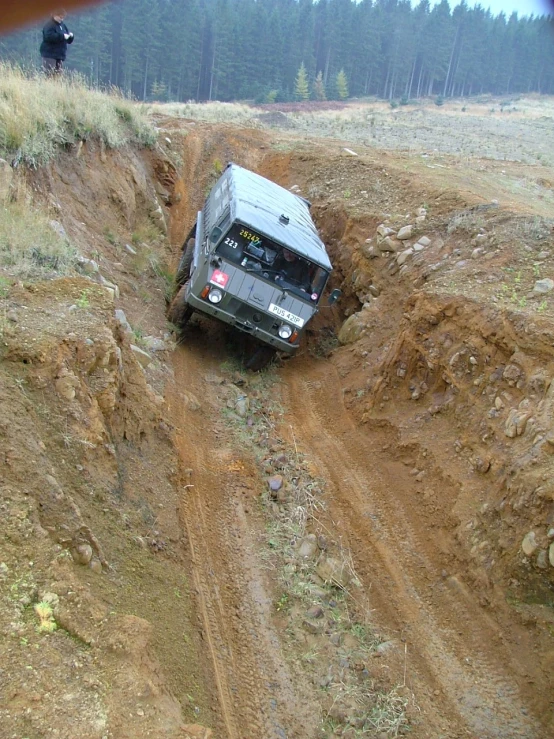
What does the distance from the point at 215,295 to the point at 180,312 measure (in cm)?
122

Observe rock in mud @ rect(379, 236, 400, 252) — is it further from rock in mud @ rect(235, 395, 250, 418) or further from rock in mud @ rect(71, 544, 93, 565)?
rock in mud @ rect(71, 544, 93, 565)

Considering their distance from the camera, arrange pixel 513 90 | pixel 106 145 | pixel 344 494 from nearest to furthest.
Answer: pixel 344 494, pixel 106 145, pixel 513 90

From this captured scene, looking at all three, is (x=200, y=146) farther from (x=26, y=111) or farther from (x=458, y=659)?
(x=458, y=659)

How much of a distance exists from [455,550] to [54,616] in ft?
14.0

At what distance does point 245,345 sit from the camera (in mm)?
10430

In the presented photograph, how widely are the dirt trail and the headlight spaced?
4.48ft

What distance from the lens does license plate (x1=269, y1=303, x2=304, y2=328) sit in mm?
8922

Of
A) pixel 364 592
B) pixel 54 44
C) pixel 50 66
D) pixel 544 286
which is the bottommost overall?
pixel 364 592

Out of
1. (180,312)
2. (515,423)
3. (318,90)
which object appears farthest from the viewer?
(318,90)

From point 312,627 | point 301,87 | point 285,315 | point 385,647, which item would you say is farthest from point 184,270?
point 301,87

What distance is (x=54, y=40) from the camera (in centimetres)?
1176

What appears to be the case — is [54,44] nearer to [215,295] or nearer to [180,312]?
[180,312]

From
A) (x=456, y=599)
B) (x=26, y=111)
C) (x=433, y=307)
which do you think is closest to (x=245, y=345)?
(x=433, y=307)

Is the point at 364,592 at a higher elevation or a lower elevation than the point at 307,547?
lower
